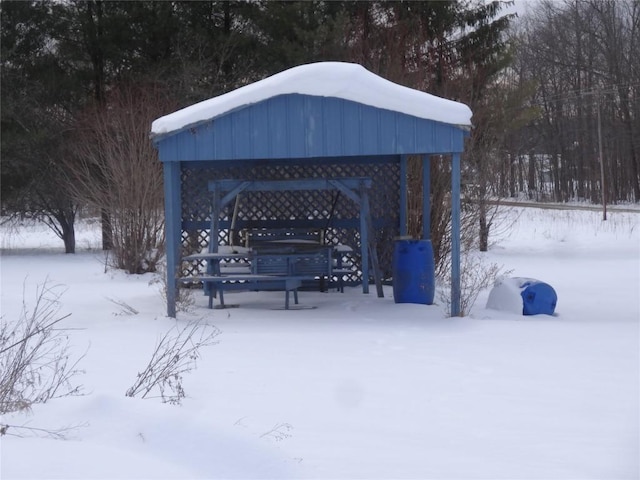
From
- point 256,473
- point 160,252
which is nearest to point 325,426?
point 256,473

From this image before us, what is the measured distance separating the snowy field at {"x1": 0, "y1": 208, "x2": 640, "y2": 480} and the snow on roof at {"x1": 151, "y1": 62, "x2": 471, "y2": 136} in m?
2.38

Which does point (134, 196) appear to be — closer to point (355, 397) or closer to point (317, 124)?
point (317, 124)

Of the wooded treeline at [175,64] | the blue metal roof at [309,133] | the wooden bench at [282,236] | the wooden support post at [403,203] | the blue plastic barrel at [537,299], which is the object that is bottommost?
the blue plastic barrel at [537,299]

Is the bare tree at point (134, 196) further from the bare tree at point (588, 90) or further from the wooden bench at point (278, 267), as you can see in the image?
the bare tree at point (588, 90)

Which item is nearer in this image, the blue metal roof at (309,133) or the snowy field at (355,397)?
the snowy field at (355,397)

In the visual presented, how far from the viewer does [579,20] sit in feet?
159

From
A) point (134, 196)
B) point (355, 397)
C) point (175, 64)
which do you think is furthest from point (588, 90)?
point (355, 397)

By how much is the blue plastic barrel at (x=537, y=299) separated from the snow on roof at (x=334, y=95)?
2.26 meters

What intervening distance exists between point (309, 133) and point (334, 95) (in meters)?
0.53

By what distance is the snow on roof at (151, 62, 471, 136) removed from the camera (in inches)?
391

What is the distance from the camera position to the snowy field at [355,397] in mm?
4668

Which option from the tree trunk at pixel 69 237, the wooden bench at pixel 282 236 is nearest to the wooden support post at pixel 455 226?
the wooden bench at pixel 282 236

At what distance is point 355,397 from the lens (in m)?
6.52

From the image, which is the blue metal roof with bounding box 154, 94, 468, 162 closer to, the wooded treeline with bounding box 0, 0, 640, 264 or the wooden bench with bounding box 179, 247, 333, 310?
the wooden bench with bounding box 179, 247, 333, 310
